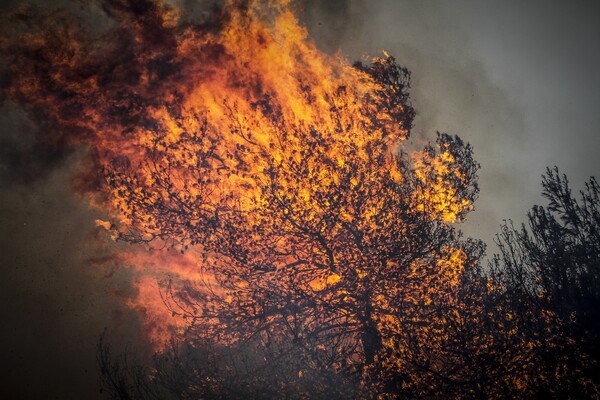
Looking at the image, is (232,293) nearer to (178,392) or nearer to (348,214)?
(348,214)

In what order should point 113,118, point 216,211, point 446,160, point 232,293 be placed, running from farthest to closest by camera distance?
point 113,118 < point 446,160 < point 216,211 < point 232,293

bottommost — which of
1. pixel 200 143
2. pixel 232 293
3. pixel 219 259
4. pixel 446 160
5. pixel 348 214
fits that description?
pixel 232 293

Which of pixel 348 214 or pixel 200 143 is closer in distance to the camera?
pixel 348 214

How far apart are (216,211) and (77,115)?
446 inches

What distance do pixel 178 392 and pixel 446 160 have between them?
64.7ft

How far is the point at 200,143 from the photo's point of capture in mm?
16484

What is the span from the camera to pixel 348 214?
42.6 feet

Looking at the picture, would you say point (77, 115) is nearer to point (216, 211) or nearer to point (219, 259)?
point (216, 211)

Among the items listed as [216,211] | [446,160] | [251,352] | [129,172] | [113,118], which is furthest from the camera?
[251,352]

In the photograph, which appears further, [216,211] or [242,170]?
[242,170]

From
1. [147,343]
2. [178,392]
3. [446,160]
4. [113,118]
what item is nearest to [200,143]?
[113,118]

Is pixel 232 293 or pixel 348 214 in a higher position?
pixel 348 214

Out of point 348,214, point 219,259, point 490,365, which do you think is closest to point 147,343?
point 219,259

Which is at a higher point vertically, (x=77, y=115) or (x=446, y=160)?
(x=77, y=115)
